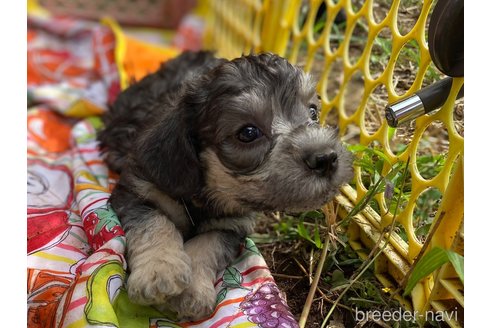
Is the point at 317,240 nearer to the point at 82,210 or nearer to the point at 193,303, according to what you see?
the point at 193,303

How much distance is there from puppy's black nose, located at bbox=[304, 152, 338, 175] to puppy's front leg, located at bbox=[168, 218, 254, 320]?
741 millimetres

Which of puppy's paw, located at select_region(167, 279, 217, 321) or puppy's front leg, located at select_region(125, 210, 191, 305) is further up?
puppy's front leg, located at select_region(125, 210, 191, 305)

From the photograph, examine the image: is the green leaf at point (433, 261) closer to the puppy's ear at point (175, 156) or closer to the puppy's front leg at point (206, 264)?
the puppy's front leg at point (206, 264)

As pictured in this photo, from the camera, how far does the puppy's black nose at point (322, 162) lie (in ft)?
7.88

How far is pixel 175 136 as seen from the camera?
9.05 feet

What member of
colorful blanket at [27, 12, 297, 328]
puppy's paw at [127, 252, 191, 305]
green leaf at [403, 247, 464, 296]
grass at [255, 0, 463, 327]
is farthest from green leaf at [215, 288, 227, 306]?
green leaf at [403, 247, 464, 296]

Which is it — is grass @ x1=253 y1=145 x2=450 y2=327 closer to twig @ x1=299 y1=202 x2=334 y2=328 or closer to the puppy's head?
twig @ x1=299 y1=202 x2=334 y2=328

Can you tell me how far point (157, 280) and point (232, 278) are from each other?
0.48 m

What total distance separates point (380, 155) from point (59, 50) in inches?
152

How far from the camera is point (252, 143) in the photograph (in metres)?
2.63

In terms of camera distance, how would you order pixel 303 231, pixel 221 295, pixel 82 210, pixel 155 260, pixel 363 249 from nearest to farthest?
pixel 155 260, pixel 221 295, pixel 363 249, pixel 303 231, pixel 82 210

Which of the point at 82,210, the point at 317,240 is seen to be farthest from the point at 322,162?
the point at 82,210

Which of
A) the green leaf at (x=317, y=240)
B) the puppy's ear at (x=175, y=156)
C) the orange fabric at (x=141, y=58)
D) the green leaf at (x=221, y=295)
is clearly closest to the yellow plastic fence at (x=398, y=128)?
the green leaf at (x=317, y=240)

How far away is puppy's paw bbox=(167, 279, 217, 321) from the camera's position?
101 inches
